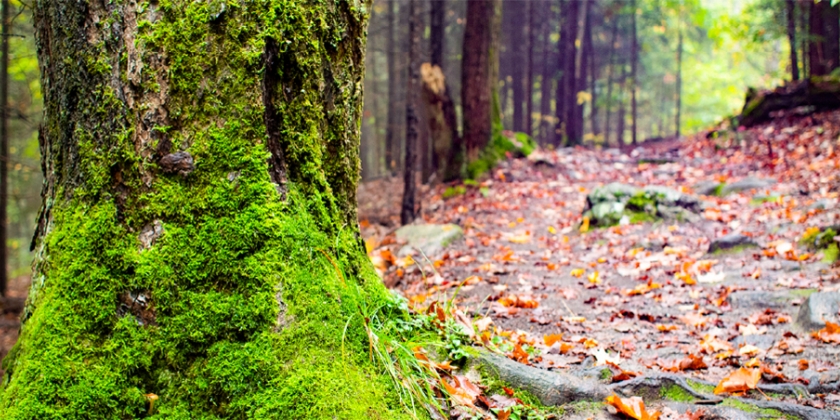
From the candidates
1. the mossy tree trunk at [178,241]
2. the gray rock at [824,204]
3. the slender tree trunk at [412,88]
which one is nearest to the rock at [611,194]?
the gray rock at [824,204]

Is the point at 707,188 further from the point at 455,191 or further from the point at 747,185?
the point at 455,191

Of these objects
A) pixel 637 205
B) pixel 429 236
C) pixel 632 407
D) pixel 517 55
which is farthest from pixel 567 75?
pixel 632 407

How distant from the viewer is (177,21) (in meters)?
2.09

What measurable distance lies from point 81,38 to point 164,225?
33.2 inches

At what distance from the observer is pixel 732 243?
6254 mm

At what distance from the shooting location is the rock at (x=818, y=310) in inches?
154

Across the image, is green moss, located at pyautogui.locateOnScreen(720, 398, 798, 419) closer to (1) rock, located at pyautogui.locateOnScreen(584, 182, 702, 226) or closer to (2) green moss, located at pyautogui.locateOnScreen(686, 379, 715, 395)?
(2) green moss, located at pyautogui.locateOnScreen(686, 379, 715, 395)

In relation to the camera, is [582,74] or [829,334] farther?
[582,74]

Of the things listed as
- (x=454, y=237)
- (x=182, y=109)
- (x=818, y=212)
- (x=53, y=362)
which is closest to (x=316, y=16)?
(x=182, y=109)

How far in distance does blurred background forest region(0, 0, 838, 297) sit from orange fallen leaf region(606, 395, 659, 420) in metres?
10.1

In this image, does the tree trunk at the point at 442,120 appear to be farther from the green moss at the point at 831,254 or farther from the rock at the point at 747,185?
the green moss at the point at 831,254

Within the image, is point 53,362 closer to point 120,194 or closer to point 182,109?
point 120,194

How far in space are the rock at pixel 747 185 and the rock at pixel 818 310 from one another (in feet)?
19.5

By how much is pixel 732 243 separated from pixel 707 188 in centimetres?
451
